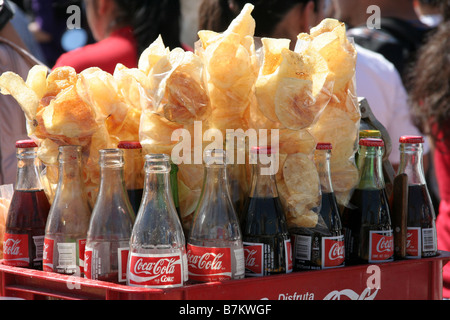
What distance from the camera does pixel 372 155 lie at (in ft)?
4.98

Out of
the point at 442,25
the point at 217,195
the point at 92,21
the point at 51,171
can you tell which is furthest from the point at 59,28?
the point at 217,195

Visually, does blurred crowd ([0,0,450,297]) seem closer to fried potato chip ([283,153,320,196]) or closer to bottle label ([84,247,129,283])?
fried potato chip ([283,153,320,196])

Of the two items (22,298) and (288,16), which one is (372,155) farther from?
(288,16)

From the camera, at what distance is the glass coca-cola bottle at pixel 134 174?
4.62 ft

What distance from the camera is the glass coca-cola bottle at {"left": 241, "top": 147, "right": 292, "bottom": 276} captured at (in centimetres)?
133

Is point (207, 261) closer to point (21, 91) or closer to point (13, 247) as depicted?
point (13, 247)

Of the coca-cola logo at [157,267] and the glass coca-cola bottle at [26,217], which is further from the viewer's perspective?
the glass coca-cola bottle at [26,217]

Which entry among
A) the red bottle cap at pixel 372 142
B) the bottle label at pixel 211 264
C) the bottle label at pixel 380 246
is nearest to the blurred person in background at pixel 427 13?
the red bottle cap at pixel 372 142

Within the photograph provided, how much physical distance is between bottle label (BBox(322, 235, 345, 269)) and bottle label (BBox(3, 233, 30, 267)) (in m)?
0.75

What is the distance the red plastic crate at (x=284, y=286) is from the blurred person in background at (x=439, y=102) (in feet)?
3.10

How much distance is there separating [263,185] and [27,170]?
0.62 metres

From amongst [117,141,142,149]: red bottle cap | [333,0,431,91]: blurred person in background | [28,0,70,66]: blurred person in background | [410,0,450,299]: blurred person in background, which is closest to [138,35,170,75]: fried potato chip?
[117,141,142,149]: red bottle cap

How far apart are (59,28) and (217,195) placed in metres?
4.23

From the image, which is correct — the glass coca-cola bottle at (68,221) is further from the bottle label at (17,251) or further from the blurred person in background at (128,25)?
the blurred person in background at (128,25)
